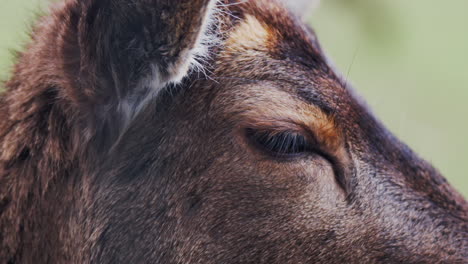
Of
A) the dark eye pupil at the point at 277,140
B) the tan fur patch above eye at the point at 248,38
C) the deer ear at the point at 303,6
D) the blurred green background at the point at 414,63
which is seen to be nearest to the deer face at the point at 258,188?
the dark eye pupil at the point at 277,140

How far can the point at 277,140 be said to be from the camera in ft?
12.5

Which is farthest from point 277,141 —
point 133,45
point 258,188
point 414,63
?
point 414,63

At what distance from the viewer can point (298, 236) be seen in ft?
12.5

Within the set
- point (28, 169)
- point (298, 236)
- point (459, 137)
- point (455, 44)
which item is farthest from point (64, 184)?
point (455, 44)

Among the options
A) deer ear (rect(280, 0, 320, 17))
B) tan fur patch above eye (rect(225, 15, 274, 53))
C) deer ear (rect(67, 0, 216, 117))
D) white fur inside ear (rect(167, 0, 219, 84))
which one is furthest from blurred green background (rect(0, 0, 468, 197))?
deer ear (rect(67, 0, 216, 117))

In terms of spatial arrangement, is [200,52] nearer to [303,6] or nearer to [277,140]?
[277,140]

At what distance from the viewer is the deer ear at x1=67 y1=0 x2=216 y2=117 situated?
11.6ft

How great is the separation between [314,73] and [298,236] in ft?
2.76

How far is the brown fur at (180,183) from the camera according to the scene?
3.80m

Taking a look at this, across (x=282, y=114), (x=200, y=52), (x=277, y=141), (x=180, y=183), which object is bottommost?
(x=180, y=183)

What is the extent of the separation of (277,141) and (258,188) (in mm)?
242

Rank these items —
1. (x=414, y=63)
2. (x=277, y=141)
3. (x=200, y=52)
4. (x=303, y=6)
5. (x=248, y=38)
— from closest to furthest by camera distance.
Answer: (x=277, y=141), (x=200, y=52), (x=248, y=38), (x=303, y=6), (x=414, y=63)

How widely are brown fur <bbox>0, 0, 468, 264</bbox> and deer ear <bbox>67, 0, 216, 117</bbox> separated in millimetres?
15

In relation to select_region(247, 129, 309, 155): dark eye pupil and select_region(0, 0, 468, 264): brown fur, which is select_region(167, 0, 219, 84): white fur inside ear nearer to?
select_region(0, 0, 468, 264): brown fur
